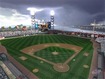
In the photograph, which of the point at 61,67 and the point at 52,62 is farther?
the point at 52,62

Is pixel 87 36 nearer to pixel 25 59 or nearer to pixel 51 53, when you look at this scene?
pixel 51 53

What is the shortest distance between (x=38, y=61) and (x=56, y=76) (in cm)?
782

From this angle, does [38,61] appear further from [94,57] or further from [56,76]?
[94,57]

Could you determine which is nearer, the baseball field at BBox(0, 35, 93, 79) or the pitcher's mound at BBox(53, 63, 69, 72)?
the baseball field at BBox(0, 35, 93, 79)

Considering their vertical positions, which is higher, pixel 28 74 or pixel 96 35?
pixel 96 35

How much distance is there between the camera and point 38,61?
30391 mm

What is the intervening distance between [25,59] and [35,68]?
224 inches

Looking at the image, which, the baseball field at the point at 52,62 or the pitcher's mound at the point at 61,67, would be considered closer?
the baseball field at the point at 52,62

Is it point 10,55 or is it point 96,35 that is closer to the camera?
point 10,55

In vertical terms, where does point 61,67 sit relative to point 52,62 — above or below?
below

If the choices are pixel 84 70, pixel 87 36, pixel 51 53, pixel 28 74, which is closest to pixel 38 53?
pixel 51 53

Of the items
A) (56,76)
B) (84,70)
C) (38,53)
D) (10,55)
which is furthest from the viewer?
(38,53)

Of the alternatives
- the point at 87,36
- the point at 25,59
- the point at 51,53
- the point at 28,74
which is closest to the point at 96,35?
the point at 87,36

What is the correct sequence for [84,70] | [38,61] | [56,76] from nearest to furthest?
[56,76], [84,70], [38,61]
